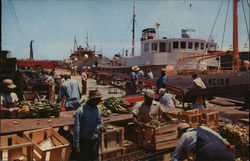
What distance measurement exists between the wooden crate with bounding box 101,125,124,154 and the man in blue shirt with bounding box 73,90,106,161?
24cm

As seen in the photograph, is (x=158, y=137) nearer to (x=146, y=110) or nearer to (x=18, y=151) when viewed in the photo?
(x=146, y=110)

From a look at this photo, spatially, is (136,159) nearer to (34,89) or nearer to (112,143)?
(112,143)

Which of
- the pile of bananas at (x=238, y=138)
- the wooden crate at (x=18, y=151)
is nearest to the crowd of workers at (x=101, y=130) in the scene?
the wooden crate at (x=18, y=151)

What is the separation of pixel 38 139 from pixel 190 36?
2333 centimetres

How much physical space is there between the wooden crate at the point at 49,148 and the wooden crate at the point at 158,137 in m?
1.68

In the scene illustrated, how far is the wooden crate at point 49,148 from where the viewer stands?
4.12 meters

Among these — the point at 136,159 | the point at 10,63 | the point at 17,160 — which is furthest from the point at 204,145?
the point at 10,63

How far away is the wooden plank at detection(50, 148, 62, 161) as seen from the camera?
4171 mm

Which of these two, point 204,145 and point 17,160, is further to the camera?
point 17,160

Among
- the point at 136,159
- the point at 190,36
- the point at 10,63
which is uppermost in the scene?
the point at 190,36

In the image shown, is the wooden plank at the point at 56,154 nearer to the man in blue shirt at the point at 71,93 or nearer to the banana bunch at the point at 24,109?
the banana bunch at the point at 24,109

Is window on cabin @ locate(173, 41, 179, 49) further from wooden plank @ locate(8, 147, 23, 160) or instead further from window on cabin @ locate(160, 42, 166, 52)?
wooden plank @ locate(8, 147, 23, 160)

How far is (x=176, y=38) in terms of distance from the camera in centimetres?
2452

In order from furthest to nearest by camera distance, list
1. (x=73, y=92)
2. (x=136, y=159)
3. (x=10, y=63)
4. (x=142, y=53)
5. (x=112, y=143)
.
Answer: (x=142, y=53) → (x=10, y=63) → (x=73, y=92) → (x=112, y=143) → (x=136, y=159)
